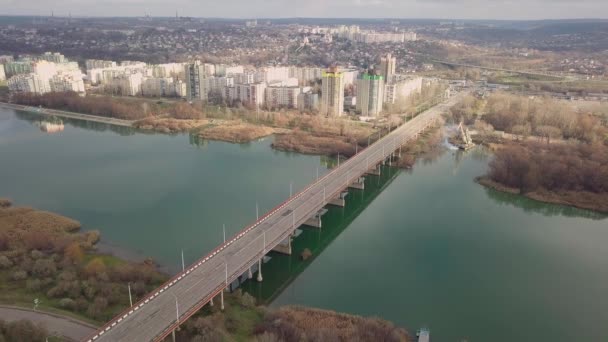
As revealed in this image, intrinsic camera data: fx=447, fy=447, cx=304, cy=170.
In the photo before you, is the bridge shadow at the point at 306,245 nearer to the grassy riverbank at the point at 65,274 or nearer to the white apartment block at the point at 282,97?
the grassy riverbank at the point at 65,274

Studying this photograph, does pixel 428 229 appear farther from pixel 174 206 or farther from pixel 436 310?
pixel 174 206

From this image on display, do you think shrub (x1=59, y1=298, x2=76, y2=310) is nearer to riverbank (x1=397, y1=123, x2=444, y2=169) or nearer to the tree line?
riverbank (x1=397, y1=123, x2=444, y2=169)

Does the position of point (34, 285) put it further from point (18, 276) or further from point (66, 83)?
point (66, 83)

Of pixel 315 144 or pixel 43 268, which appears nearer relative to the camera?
pixel 43 268

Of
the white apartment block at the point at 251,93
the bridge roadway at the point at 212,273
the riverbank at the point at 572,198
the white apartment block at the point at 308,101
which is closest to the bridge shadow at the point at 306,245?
the bridge roadway at the point at 212,273

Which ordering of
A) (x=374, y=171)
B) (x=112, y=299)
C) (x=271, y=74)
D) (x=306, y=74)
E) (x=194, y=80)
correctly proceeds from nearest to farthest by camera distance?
(x=112, y=299) → (x=374, y=171) → (x=194, y=80) → (x=271, y=74) → (x=306, y=74)

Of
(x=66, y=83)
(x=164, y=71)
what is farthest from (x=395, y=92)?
(x=66, y=83)

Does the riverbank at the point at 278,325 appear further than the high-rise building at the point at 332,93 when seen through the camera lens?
No
